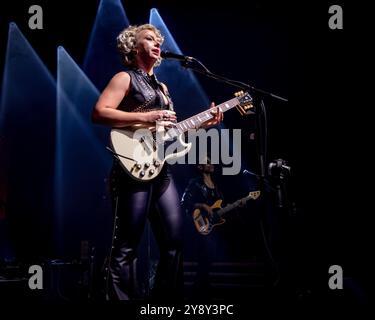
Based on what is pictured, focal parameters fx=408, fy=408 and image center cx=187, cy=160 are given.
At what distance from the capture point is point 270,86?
6238 mm

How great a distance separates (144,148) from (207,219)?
3547 mm

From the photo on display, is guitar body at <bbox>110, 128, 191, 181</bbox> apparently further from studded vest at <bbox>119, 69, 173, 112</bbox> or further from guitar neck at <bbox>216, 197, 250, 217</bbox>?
guitar neck at <bbox>216, 197, 250, 217</bbox>

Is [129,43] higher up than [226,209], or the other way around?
[129,43]

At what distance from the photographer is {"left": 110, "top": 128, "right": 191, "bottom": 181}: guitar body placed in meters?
2.43

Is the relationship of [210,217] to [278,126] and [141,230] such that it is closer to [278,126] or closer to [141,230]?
[278,126]

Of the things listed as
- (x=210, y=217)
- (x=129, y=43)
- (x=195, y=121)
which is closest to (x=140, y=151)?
(x=195, y=121)

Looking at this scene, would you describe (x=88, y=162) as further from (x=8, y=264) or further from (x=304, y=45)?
(x=304, y=45)

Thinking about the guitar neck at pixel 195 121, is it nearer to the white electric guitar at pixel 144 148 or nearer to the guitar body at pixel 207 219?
the white electric guitar at pixel 144 148

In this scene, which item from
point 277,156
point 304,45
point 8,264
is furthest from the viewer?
point 277,156

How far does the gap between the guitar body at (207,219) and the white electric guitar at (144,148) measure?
3190 millimetres

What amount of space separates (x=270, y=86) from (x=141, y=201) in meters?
4.35

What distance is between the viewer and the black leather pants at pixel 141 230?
236cm

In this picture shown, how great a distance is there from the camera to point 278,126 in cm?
606
